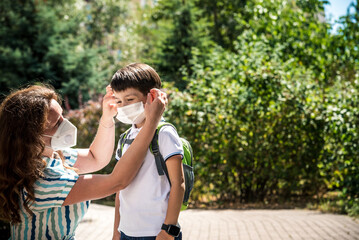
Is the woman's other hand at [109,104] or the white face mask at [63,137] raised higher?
the woman's other hand at [109,104]

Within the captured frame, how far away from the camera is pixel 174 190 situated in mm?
2109

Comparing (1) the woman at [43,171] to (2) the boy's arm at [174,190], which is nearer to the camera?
(1) the woman at [43,171]

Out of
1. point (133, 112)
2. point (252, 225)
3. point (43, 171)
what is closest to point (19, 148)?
point (43, 171)

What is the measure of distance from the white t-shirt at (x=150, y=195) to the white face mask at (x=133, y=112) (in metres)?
0.21

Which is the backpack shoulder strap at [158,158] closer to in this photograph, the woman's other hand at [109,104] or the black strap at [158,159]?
the black strap at [158,159]

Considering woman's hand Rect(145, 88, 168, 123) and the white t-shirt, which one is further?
the white t-shirt

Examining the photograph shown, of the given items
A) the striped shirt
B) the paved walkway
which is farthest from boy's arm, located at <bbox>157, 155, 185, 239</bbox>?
the paved walkway

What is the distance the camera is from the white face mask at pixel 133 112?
2332mm

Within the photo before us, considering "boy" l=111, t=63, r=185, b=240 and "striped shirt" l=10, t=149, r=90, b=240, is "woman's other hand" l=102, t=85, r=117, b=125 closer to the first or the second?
"boy" l=111, t=63, r=185, b=240

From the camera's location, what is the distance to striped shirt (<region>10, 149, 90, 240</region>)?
1904mm

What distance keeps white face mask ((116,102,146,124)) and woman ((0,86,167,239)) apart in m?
0.20

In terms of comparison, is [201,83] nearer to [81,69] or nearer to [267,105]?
[267,105]

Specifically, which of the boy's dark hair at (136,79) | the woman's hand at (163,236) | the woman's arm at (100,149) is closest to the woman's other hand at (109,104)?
the woman's arm at (100,149)

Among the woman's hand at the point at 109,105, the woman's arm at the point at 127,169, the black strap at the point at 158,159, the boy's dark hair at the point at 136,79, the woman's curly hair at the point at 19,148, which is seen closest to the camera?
the woman's curly hair at the point at 19,148
